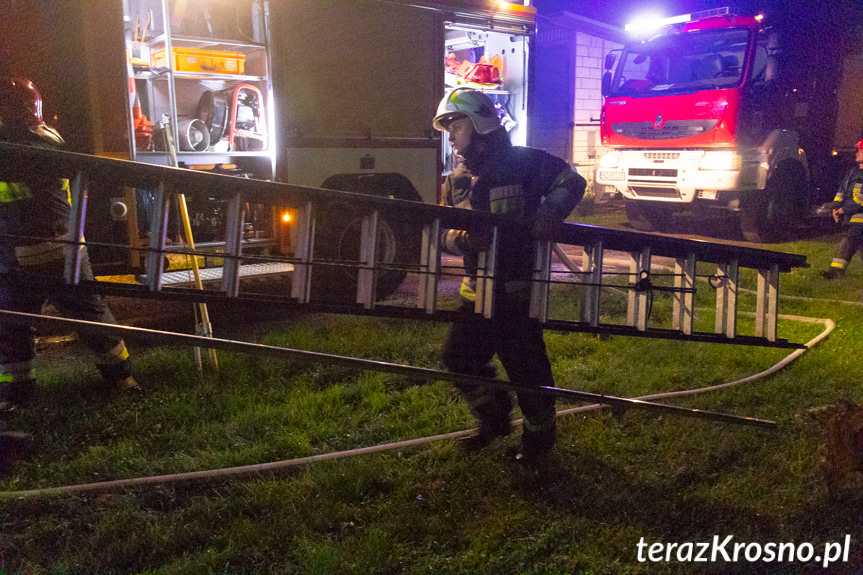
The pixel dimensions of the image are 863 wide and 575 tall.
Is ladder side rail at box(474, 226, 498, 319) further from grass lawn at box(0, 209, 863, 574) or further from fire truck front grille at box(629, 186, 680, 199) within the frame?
fire truck front grille at box(629, 186, 680, 199)

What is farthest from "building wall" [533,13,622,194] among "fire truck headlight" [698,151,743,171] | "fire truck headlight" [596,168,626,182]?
"fire truck headlight" [698,151,743,171]

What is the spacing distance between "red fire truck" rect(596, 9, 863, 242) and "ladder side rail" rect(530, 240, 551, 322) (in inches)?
330

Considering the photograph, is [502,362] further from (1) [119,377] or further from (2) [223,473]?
(1) [119,377]

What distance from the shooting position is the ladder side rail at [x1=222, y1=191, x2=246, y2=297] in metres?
2.22

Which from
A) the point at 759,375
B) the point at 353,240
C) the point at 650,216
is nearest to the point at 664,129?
the point at 650,216

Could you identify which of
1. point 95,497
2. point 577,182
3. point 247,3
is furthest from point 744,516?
point 247,3

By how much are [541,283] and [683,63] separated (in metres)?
9.19

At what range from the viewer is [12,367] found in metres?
3.78

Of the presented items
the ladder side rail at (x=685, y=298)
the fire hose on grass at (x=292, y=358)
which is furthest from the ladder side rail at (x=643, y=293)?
the fire hose on grass at (x=292, y=358)

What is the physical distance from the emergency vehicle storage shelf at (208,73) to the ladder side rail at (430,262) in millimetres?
3781

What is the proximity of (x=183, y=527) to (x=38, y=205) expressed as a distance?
2.14 m

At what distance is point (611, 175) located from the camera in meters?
11.6

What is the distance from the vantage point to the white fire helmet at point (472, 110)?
10.5 ft

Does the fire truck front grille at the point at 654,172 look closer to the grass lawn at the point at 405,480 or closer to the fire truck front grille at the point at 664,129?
the fire truck front grille at the point at 664,129
